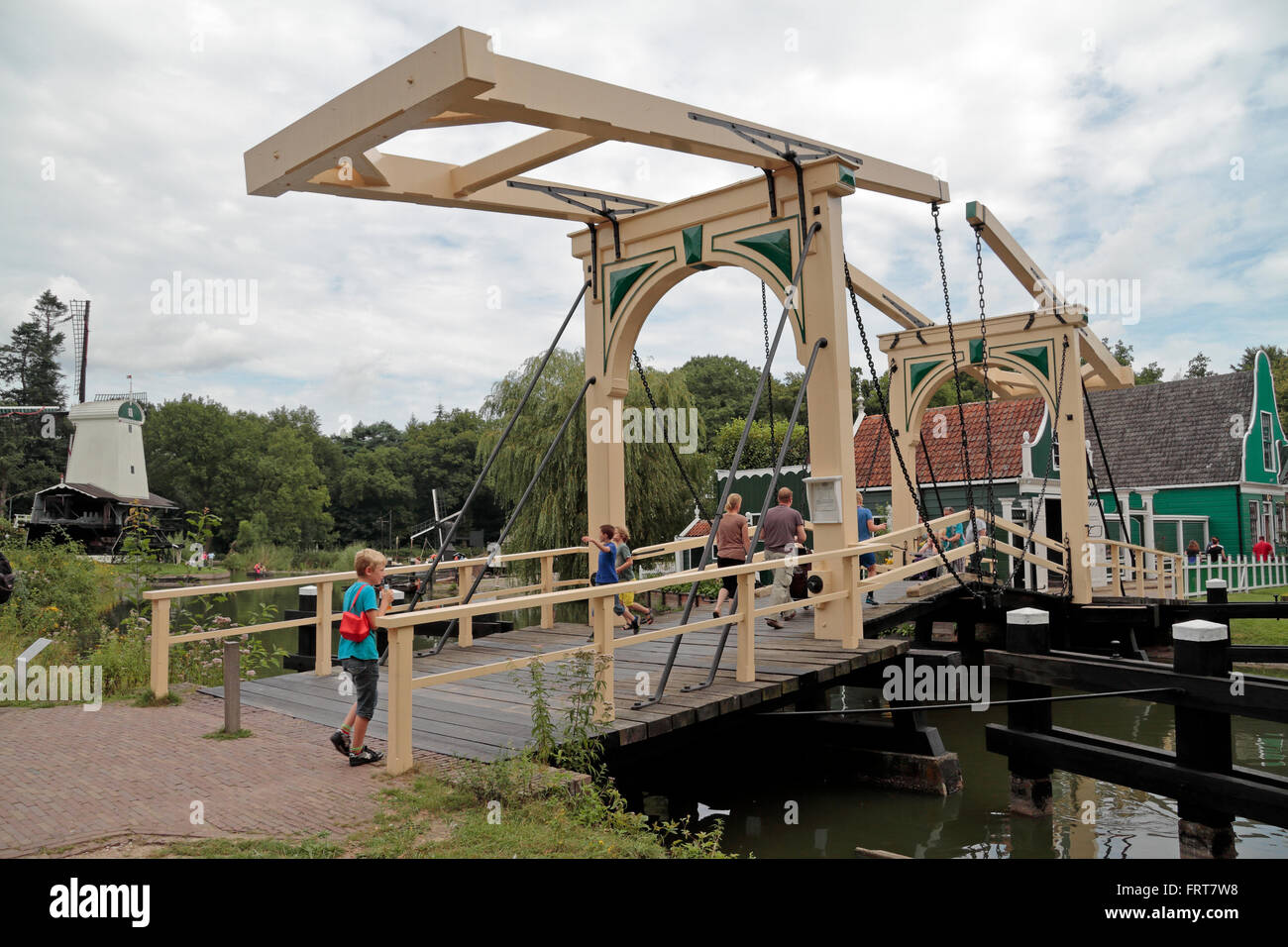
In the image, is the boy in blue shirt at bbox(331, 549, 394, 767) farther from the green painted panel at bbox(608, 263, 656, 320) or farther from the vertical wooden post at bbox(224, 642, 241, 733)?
the green painted panel at bbox(608, 263, 656, 320)

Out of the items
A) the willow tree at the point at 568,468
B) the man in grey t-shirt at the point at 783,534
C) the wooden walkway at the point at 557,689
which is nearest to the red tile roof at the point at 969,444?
the willow tree at the point at 568,468

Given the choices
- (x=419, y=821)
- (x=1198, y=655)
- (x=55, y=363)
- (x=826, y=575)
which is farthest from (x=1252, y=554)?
(x=55, y=363)

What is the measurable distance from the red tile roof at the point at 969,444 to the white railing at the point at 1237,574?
173 inches

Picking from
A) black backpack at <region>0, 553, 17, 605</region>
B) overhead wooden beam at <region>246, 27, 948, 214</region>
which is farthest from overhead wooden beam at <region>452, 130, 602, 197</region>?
black backpack at <region>0, 553, 17, 605</region>

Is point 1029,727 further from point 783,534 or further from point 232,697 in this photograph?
point 232,697

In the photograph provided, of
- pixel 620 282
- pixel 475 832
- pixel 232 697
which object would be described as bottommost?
pixel 475 832

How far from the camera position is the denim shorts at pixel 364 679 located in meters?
6.16

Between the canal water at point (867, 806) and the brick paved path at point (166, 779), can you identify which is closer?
the brick paved path at point (166, 779)

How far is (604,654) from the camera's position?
6660 mm

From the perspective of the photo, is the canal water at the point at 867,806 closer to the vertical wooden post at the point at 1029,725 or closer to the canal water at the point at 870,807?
the canal water at the point at 870,807

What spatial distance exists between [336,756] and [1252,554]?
1001 inches

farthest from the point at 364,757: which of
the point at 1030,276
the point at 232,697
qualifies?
the point at 1030,276

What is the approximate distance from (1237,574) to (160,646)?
2274cm
